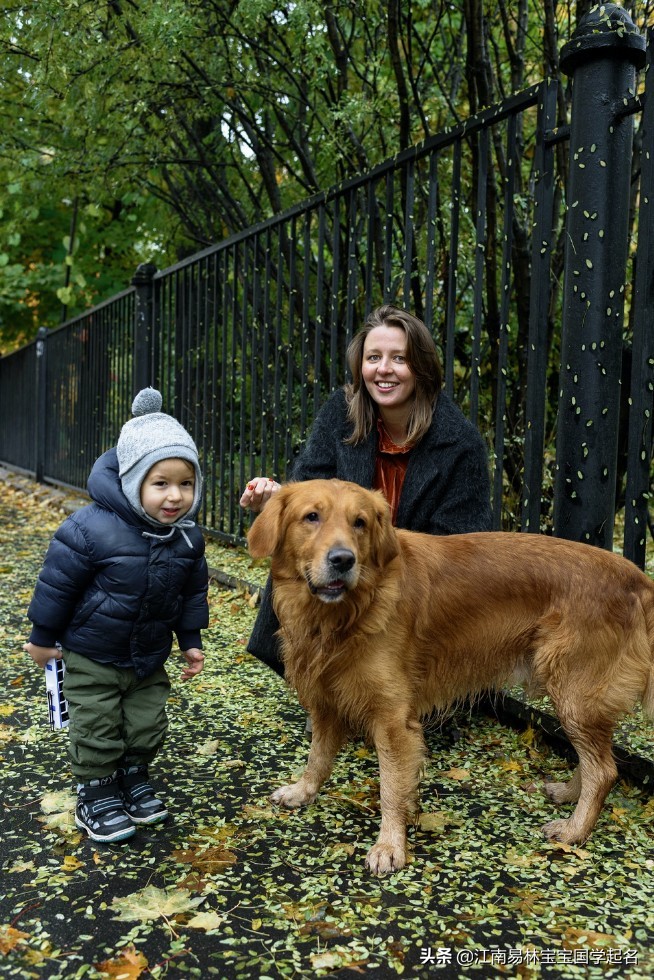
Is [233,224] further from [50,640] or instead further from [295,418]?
[50,640]

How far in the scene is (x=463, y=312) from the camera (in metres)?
6.43

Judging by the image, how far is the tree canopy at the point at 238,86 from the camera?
5398 millimetres

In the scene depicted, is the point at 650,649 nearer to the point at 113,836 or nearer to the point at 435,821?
the point at 435,821

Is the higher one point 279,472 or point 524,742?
point 279,472

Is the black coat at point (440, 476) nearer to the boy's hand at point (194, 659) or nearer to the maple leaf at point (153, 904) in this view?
the boy's hand at point (194, 659)

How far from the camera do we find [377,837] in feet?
8.71

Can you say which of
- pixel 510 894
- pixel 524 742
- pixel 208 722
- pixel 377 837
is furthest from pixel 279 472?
pixel 510 894

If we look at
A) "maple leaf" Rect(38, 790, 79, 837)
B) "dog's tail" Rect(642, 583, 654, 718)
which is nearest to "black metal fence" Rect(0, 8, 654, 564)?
"dog's tail" Rect(642, 583, 654, 718)

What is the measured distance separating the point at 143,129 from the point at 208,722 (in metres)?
5.98

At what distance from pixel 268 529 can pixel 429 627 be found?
0.65 metres

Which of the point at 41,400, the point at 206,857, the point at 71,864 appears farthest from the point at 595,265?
the point at 41,400

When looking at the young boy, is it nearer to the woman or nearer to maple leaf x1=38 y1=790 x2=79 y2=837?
maple leaf x1=38 y1=790 x2=79 y2=837

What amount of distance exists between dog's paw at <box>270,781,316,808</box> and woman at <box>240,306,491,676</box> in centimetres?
77

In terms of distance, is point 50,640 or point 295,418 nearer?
point 50,640
